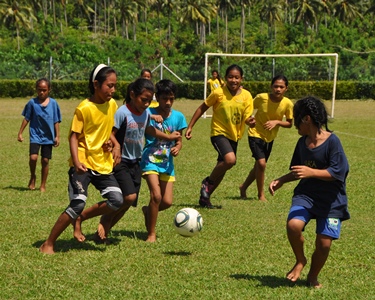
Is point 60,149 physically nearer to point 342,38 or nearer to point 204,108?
point 204,108

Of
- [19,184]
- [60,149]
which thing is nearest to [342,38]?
[60,149]

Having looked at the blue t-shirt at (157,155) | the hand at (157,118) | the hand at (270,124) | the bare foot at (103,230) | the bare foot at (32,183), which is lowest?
the bare foot at (32,183)

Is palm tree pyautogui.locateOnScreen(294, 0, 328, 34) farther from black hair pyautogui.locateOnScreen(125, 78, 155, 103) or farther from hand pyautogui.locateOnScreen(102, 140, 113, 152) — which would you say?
hand pyautogui.locateOnScreen(102, 140, 113, 152)

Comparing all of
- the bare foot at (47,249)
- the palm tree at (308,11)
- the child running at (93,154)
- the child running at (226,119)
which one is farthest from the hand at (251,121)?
the palm tree at (308,11)

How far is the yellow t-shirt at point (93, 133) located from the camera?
7.22 metres

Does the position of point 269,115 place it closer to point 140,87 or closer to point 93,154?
point 140,87

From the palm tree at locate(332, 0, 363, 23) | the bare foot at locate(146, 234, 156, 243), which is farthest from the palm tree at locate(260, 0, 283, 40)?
the bare foot at locate(146, 234, 156, 243)

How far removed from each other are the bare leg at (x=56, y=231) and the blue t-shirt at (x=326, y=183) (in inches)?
86.4

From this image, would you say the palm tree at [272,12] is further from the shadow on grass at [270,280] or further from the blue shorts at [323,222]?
the blue shorts at [323,222]

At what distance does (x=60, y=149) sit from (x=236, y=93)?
8.08m

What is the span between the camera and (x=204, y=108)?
10.4 m

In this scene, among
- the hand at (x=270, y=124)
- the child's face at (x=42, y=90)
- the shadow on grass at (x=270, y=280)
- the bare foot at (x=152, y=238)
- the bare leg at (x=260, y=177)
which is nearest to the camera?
the shadow on grass at (x=270, y=280)

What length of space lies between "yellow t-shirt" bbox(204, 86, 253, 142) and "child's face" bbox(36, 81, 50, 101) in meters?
2.54

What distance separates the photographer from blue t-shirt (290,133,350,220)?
593 centimetres
